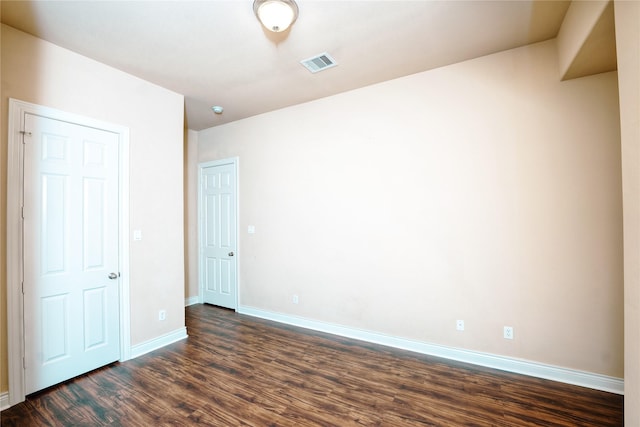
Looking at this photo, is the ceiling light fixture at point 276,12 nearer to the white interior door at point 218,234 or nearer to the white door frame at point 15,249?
the white door frame at point 15,249

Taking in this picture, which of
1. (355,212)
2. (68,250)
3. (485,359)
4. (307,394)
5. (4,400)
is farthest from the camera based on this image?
(355,212)

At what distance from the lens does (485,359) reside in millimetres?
2631

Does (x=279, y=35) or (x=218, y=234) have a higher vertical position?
(x=279, y=35)

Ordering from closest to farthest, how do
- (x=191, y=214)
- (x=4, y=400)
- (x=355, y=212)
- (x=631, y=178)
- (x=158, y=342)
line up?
(x=631, y=178)
(x=4, y=400)
(x=158, y=342)
(x=355, y=212)
(x=191, y=214)

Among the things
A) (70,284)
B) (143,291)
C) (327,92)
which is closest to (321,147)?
(327,92)

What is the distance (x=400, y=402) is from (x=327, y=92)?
322 centimetres

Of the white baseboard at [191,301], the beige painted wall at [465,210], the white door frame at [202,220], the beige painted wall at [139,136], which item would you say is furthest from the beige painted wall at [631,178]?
the white baseboard at [191,301]

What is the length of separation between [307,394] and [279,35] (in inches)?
116

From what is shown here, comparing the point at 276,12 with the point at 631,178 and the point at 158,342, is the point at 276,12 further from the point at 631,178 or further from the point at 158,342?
the point at 158,342

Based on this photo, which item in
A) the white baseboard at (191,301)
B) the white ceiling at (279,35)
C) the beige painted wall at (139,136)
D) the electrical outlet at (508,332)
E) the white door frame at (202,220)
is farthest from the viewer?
the white baseboard at (191,301)

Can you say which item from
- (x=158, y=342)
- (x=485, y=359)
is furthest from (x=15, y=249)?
(x=485, y=359)

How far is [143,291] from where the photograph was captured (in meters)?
2.98

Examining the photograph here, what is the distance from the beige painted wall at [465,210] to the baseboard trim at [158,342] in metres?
1.19

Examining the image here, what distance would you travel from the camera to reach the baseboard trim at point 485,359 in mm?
2252
